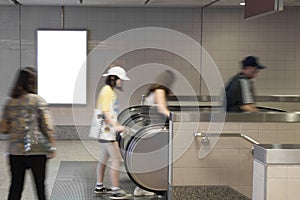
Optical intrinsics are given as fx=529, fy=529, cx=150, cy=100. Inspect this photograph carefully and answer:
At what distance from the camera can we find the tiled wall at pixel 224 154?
4.75m

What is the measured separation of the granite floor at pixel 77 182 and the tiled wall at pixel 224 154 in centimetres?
11

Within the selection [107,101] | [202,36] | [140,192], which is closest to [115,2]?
[202,36]

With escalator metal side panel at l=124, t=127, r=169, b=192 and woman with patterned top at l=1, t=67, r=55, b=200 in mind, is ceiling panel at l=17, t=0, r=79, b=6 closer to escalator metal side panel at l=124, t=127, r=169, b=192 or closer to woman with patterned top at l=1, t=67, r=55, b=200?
escalator metal side panel at l=124, t=127, r=169, b=192

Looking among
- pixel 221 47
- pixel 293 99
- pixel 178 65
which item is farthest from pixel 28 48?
pixel 293 99

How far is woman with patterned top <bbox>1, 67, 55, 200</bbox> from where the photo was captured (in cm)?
431

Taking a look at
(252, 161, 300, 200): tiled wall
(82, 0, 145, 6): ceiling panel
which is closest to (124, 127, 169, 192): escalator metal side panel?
(252, 161, 300, 200): tiled wall

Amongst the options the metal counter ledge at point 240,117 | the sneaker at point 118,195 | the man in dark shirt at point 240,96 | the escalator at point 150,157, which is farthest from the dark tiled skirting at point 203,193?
the sneaker at point 118,195

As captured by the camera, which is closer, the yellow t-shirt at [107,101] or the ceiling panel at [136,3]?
the yellow t-shirt at [107,101]

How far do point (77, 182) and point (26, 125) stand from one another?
267 centimetres

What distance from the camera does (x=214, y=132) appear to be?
4730 mm

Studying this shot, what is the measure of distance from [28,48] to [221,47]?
149 inches

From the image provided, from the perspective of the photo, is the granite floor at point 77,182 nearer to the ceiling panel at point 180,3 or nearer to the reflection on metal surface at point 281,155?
the reflection on metal surface at point 281,155

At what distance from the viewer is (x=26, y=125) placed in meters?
4.33

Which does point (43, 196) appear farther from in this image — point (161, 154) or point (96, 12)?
point (96, 12)
